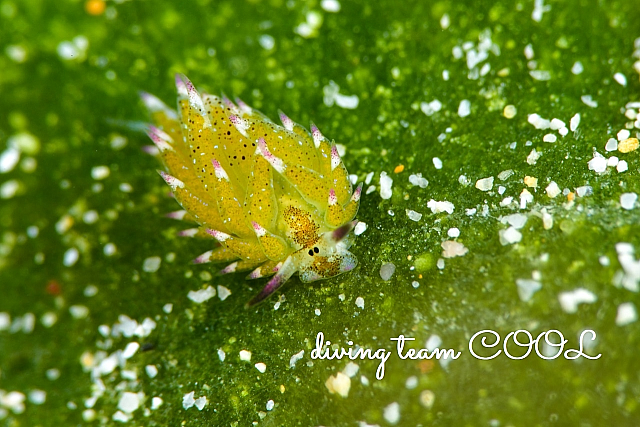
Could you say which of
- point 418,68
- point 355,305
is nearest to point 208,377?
point 355,305

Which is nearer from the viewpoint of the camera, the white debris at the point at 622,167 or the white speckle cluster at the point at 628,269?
the white speckle cluster at the point at 628,269

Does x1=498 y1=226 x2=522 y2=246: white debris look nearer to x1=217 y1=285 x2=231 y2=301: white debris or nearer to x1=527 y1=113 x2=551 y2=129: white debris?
x1=527 y1=113 x2=551 y2=129: white debris

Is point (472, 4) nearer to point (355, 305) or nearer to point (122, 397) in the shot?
point (355, 305)

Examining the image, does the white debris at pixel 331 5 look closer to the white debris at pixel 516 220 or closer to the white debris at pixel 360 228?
the white debris at pixel 360 228

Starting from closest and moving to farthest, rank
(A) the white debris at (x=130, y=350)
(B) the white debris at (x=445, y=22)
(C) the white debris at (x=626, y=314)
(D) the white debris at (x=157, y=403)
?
(C) the white debris at (x=626, y=314) < (D) the white debris at (x=157, y=403) < (A) the white debris at (x=130, y=350) < (B) the white debris at (x=445, y=22)

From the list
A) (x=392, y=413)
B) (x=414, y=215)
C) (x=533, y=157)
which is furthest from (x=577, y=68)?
(x=392, y=413)

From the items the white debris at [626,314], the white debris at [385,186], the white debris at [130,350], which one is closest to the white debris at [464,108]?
the white debris at [385,186]
